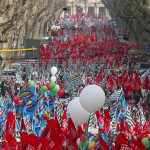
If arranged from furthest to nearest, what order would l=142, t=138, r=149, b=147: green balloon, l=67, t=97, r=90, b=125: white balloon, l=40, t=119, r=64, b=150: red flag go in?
l=142, t=138, r=149, b=147: green balloon, l=67, t=97, r=90, b=125: white balloon, l=40, t=119, r=64, b=150: red flag

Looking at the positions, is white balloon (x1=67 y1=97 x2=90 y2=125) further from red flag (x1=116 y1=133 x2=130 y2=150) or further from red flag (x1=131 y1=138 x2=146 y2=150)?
red flag (x1=131 y1=138 x2=146 y2=150)

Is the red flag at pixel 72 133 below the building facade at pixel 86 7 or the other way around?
below

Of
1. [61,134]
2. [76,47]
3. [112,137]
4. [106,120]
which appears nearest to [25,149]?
[61,134]

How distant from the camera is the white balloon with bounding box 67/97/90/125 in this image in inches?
433

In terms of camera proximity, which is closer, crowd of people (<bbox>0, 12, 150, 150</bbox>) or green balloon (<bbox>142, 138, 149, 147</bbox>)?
crowd of people (<bbox>0, 12, 150, 150</bbox>)

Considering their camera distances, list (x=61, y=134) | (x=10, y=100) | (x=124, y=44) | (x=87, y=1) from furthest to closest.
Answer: (x=87, y=1) < (x=124, y=44) < (x=10, y=100) < (x=61, y=134)

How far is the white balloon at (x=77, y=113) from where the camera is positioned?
1100 centimetres

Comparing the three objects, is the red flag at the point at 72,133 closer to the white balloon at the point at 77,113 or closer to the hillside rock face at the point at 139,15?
the white balloon at the point at 77,113

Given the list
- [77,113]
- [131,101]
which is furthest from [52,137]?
[131,101]

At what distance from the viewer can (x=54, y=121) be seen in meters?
11.4

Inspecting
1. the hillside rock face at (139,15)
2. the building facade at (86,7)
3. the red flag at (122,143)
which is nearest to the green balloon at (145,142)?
the red flag at (122,143)

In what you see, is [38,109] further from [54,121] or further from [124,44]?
[124,44]

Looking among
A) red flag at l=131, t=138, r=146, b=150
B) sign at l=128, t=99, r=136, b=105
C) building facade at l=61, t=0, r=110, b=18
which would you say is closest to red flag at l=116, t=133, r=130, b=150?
red flag at l=131, t=138, r=146, b=150

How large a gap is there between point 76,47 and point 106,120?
2909 centimetres
